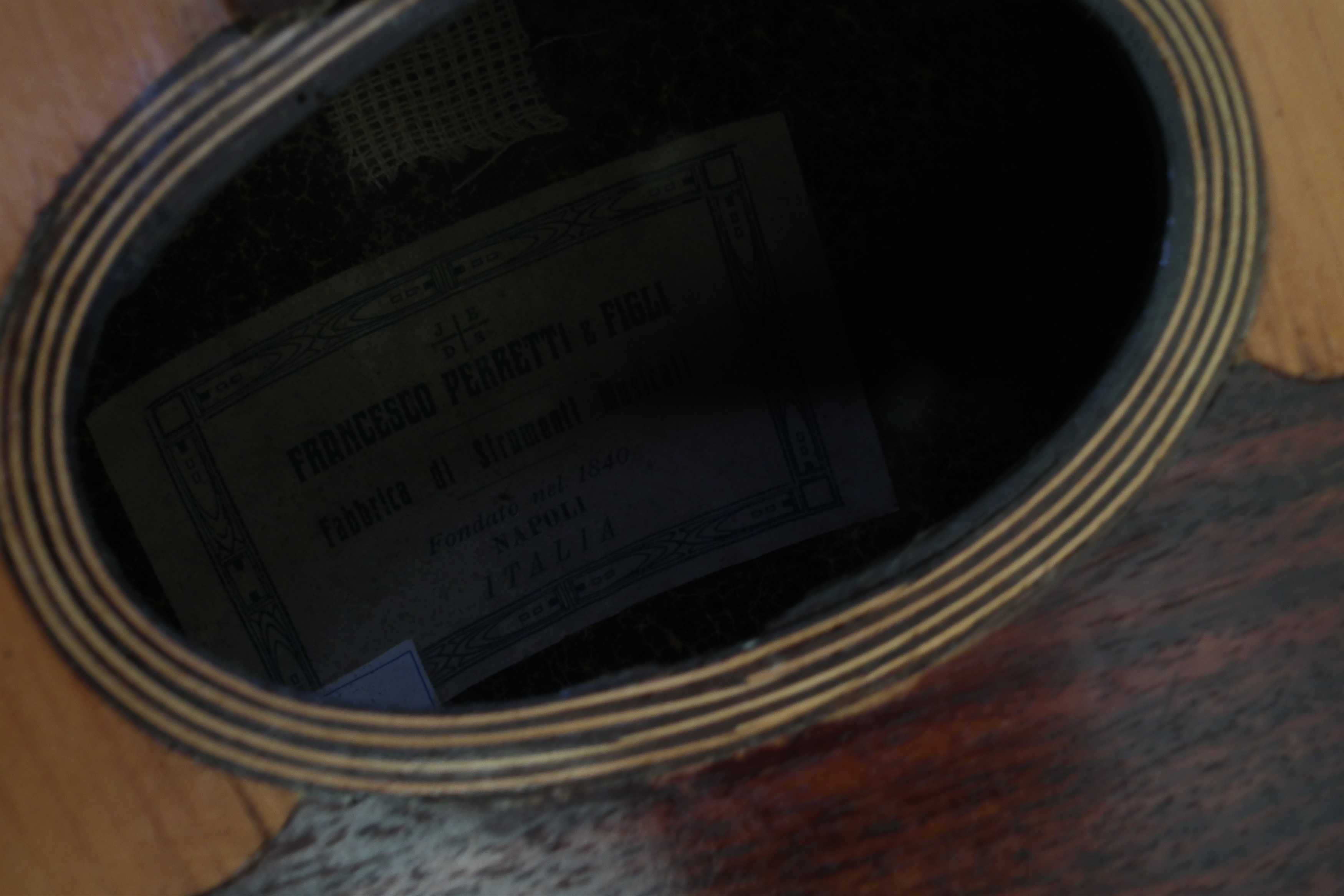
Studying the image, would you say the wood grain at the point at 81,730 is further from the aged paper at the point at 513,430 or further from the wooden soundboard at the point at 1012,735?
the aged paper at the point at 513,430

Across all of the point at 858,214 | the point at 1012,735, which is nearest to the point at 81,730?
the point at 1012,735

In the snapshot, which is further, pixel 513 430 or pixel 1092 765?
pixel 513 430

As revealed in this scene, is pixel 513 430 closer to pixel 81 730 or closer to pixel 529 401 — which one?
pixel 529 401

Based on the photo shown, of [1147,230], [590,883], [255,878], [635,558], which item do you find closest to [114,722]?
[255,878]

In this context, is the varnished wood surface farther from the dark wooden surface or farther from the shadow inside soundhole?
the shadow inside soundhole

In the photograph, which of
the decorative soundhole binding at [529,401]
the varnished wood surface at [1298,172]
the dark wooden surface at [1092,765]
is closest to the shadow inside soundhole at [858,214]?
the decorative soundhole binding at [529,401]

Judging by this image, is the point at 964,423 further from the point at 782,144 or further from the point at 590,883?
the point at 590,883
